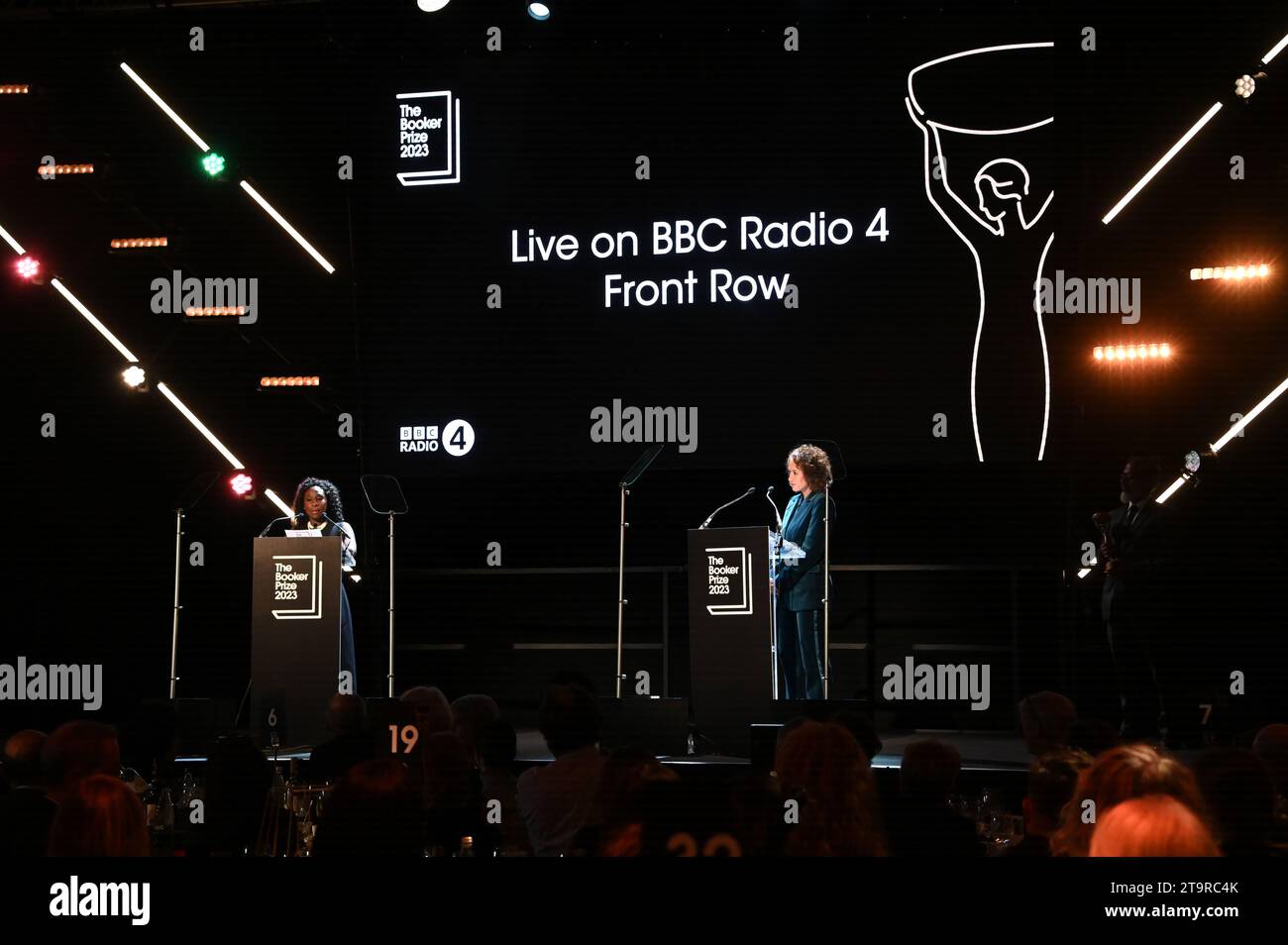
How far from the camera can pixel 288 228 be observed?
9148 millimetres

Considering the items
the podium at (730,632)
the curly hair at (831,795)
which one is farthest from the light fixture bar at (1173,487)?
the curly hair at (831,795)

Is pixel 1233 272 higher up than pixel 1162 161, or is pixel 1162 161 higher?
pixel 1162 161

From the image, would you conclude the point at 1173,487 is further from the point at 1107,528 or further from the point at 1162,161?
the point at 1162,161

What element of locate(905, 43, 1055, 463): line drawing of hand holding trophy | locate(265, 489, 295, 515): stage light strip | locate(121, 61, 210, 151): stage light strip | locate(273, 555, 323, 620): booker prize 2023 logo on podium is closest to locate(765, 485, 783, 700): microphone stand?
locate(905, 43, 1055, 463): line drawing of hand holding trophy

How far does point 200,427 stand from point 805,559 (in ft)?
14.3

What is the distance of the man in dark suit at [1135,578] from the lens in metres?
6.57

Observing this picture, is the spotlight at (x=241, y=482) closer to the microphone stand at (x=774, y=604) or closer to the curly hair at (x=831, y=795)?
the microphone stand at (x=774, y=604)

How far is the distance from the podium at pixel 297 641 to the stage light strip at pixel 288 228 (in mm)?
2624

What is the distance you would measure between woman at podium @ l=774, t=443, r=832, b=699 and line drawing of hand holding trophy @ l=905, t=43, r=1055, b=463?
1298mm

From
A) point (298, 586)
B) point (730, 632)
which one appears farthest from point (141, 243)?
point (730, 632)

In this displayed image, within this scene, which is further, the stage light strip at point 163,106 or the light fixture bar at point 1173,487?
the stage light strip at point 163,106
